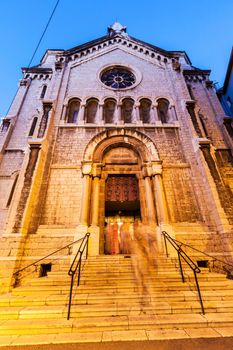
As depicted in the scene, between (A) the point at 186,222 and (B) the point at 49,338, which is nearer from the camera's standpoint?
(B) the point at 49,338

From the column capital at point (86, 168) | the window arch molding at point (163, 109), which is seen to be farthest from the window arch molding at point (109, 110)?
the column capital at point (86, 168)

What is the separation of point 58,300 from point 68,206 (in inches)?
174

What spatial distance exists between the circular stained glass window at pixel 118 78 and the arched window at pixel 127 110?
1.49 m

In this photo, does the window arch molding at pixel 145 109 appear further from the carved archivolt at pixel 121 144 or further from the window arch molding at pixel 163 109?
the carved archivolt at pixel 121 144

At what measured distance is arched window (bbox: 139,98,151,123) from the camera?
1188 centimetres

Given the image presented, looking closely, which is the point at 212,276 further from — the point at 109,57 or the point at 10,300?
the point at 109,57

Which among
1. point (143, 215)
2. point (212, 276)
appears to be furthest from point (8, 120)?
point (212, 276)

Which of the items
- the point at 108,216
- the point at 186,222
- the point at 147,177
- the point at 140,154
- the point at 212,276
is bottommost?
the point at 212,276

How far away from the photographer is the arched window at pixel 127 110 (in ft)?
38.5

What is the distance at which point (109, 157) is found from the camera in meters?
10.0

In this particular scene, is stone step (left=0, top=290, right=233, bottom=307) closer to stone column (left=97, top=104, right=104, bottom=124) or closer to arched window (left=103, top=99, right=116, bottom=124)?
stone column (left=97, top=104, right=104, bottom=124)

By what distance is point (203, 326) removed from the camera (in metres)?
3.40

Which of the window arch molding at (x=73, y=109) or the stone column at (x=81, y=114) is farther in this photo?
the window arch molding at (x=73, y=109)

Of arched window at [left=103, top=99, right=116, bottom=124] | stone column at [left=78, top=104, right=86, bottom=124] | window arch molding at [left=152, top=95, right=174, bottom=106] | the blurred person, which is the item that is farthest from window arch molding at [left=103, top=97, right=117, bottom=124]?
the blurred person
